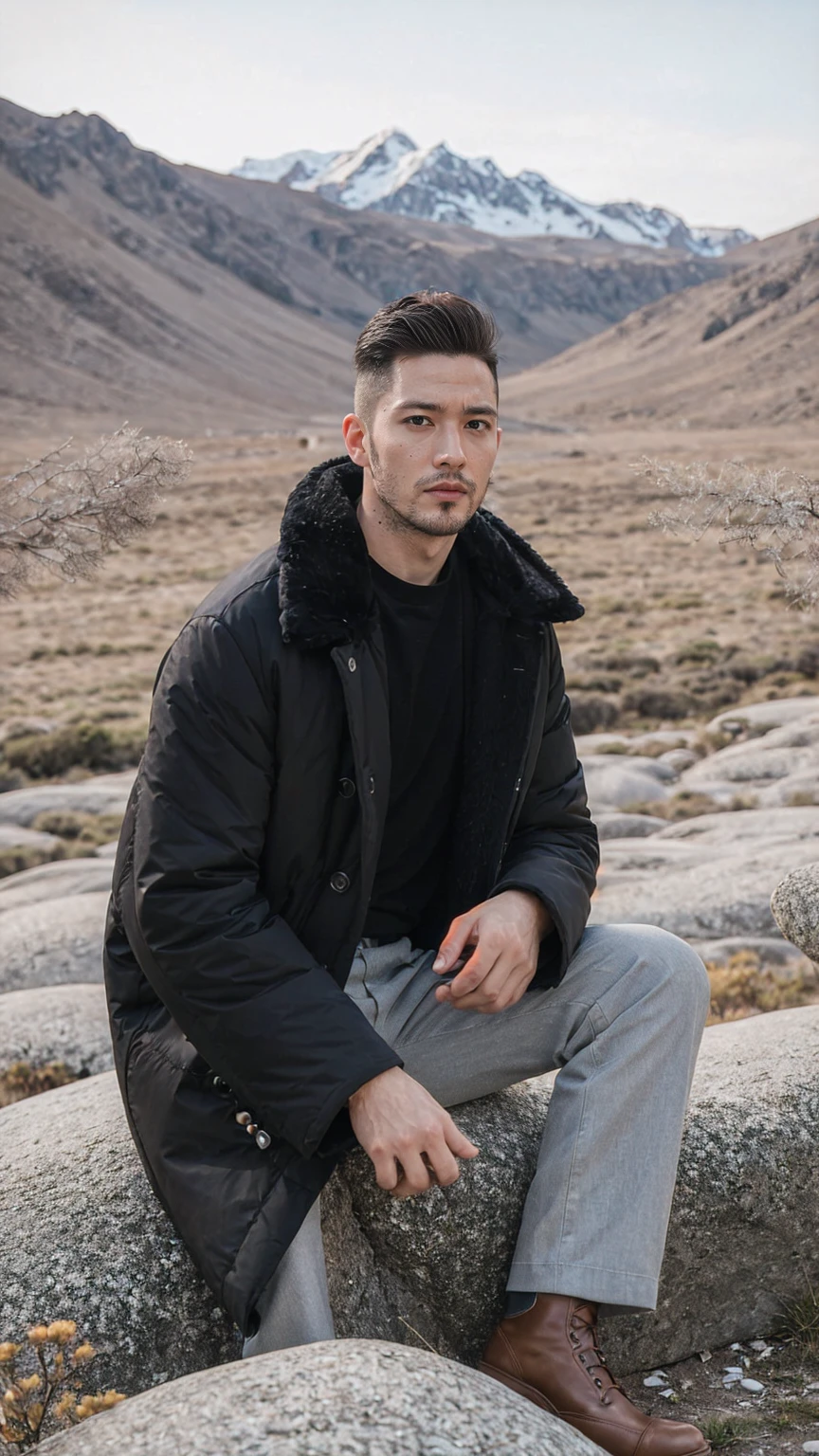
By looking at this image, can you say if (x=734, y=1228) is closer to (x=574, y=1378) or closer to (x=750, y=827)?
(x=574, y=1378)

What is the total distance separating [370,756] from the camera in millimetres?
3152

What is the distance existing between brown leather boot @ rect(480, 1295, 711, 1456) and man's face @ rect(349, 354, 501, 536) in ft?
6.38

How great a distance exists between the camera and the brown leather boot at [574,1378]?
2.86 m

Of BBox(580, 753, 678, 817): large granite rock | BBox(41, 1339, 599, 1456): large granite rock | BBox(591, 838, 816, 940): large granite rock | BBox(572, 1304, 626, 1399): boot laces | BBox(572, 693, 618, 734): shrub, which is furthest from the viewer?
BBox(572, 693, 618, 734): shrub

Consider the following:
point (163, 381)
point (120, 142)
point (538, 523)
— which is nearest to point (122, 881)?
point (538, 523)

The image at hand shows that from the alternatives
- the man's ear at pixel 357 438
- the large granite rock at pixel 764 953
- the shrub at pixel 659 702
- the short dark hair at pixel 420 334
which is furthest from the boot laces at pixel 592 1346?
the shrub at pixel 659 702

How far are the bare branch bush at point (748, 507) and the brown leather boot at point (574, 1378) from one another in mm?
2905

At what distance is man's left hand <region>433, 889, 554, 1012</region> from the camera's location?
318 centimetres

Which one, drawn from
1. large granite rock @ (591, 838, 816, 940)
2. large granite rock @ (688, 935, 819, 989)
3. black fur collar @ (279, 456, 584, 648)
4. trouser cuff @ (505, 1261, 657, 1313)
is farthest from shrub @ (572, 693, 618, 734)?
trouser cuff @ (505, 1261, 657, 1313)

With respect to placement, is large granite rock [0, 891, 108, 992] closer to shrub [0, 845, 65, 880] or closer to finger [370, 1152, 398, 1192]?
shrub [0, 845, 65, 880]

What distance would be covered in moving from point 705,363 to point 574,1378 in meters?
146

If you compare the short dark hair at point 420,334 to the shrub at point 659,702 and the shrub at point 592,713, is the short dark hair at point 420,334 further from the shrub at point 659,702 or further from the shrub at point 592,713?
the shrub at point 659,702

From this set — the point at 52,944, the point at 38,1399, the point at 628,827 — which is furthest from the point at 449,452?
the point at 628,827

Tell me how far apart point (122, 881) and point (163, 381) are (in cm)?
12286
